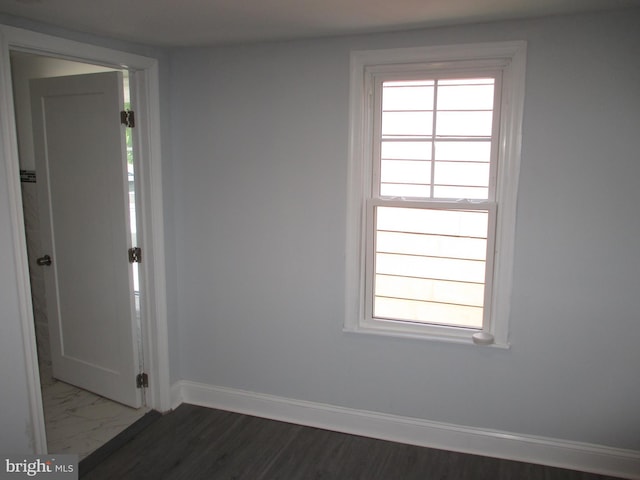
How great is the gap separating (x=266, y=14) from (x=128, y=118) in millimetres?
1212

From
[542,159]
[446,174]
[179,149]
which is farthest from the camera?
[179,149]

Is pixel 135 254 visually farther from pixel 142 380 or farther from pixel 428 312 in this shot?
pixel 428 312

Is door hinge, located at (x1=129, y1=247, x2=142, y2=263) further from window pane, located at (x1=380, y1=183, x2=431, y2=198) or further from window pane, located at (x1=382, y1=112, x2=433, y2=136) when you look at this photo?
window pane, located at (x1=382, y1=112, x2=433, y2=136)

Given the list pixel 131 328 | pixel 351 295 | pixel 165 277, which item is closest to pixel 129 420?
pixel 131 328

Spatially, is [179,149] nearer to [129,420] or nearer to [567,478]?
[129,420]

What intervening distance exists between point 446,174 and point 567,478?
1.73m

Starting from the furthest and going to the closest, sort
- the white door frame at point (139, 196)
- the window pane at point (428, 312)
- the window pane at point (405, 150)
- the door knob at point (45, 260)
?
the door knob at point (45, 260) → the window pane at point (428, 312) → the window pane at point (405, 150) → the white door frame at point (139, 196)

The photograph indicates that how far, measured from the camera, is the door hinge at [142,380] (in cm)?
335

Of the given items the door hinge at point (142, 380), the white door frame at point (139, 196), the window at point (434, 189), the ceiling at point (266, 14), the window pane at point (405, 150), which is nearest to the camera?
the ceiling at point (266, 14)

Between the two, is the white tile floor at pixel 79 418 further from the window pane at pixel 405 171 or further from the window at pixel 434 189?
the window pane at pixel 405 171

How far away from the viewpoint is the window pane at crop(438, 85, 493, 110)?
105 inches

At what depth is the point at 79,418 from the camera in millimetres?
3305

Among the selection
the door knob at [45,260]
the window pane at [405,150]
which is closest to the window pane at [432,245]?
the window pane at [405,150]

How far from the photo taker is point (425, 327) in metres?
2.95
